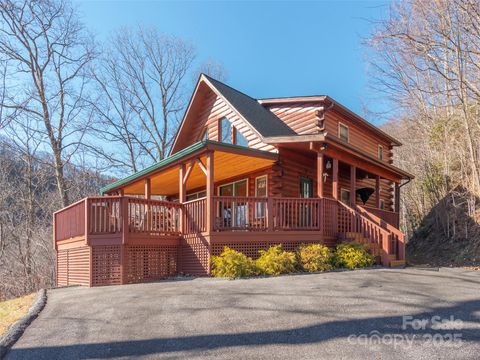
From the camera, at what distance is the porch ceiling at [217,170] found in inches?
466

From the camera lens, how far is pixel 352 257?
1003 cm

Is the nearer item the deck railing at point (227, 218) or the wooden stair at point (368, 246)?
the deck railing at point (227, 218)

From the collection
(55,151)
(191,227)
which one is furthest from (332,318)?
(55,151)

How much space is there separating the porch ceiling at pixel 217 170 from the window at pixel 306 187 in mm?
1636

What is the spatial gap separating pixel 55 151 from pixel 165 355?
19.9 meters

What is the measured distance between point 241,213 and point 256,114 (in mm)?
4728

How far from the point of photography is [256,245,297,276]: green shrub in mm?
9266

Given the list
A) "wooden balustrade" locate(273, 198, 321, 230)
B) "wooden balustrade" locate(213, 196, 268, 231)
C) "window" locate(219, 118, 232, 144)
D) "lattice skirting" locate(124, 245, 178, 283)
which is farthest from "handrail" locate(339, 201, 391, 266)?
"window" locate(219, 118, 232, 144)

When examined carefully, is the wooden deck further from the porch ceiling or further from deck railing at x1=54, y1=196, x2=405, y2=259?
the porch ceiling

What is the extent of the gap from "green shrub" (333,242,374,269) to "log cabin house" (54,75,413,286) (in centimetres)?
45

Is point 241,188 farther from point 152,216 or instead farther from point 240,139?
point 152,216

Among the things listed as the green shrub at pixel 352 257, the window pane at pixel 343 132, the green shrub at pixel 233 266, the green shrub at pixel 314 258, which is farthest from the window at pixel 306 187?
the green shrub at pixel 233 266

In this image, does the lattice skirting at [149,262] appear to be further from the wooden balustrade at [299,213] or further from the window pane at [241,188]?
the window pane at [241,188]

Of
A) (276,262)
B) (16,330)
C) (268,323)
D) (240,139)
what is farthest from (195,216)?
(268,323)
